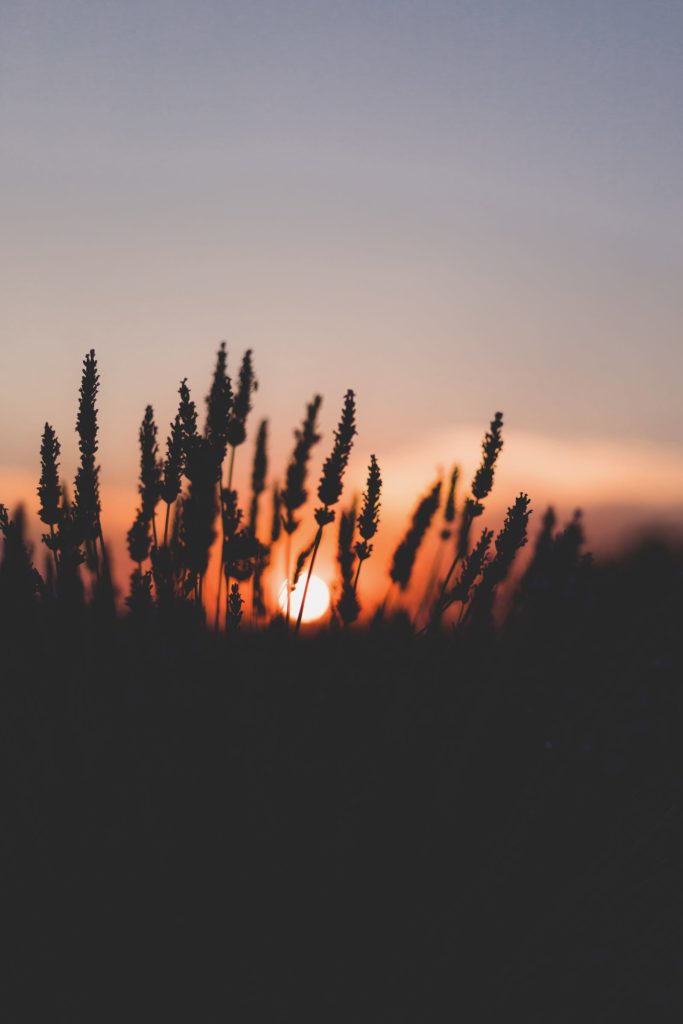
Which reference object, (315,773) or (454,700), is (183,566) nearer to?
(315,773)

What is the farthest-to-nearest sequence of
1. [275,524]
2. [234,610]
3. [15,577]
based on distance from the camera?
[275,524], [234,610], [15,577]

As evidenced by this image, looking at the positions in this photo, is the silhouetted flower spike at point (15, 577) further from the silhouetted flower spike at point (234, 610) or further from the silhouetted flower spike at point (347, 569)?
the silhouetted flower spike at point (347, 569)

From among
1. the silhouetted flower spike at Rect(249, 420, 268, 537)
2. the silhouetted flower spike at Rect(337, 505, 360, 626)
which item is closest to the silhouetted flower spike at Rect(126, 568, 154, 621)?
the silhouetted flower spike at Rect(337, 505, 360, 626)

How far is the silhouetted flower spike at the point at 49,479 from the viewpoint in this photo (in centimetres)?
175

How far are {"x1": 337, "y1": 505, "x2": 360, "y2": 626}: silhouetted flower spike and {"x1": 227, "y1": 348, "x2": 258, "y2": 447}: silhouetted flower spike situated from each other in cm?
43

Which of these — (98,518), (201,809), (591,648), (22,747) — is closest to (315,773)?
(201,809)

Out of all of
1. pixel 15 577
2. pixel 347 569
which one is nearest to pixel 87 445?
pixel 15 577

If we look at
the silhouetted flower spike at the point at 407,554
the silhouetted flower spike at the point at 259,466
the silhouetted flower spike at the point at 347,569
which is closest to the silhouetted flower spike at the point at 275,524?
the silhouetted flower spike at the point at 259,466

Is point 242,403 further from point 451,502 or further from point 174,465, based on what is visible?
point 451,502

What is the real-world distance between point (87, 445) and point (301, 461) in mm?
499

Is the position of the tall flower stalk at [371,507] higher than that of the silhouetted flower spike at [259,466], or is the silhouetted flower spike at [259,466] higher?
the silhouetted flower spike at [259,466]

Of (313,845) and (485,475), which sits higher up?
(485,475)

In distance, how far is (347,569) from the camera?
7.70ft

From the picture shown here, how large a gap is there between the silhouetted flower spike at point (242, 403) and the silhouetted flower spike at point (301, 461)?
1.07 ft
